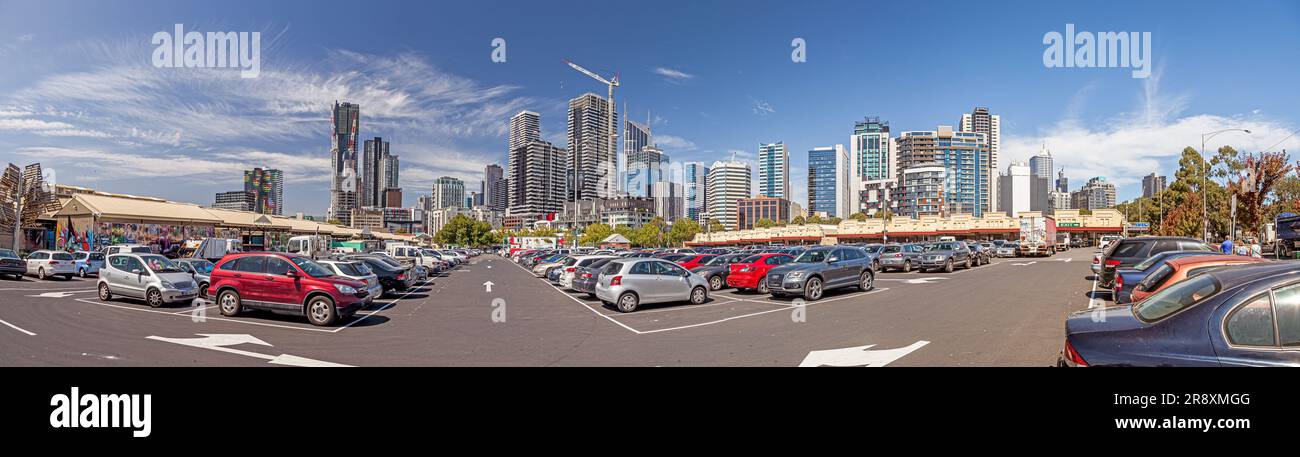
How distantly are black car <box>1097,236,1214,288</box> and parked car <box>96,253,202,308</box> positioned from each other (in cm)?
2634

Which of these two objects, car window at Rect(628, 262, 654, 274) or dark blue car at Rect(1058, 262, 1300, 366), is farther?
car window at Rect(628, 262, 654, 274)

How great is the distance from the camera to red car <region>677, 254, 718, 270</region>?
74.7 feet

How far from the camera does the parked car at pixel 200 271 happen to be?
683 inches

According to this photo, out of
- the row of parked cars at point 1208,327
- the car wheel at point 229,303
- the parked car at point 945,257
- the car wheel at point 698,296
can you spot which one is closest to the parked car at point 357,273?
the car wheel at point 229,303

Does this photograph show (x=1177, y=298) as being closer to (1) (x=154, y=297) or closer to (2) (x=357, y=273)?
(2) (x=357, y=273)

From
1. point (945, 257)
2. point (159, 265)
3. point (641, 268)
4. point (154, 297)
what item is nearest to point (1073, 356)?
point (641, 268)

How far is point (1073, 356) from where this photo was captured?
13.8 feet

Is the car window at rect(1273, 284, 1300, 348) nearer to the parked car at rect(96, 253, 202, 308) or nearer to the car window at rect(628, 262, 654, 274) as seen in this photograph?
the car window at rect(628, 262, 654, 274)

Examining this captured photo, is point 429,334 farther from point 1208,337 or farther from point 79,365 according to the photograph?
point 1208,337

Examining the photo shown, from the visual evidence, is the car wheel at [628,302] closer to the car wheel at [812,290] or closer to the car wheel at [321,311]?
the car wheel at [812,290]

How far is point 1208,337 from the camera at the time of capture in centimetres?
372

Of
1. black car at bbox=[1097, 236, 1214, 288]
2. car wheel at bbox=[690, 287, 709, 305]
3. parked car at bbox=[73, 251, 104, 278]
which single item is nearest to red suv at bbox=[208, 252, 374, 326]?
car wheel at bbox=[690, 287, 709, 305]

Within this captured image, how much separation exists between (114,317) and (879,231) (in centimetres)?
9255
